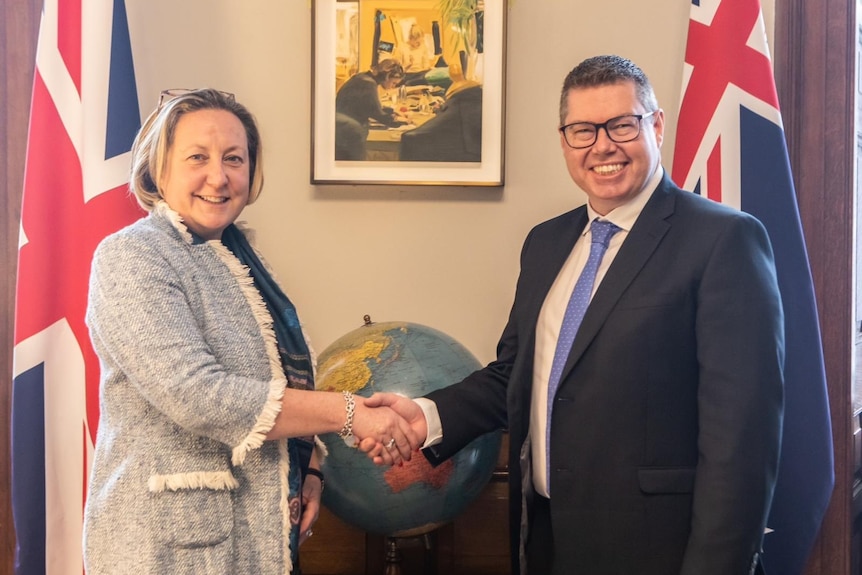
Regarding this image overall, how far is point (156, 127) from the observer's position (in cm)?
158

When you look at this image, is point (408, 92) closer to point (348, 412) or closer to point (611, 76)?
point (611, 76)

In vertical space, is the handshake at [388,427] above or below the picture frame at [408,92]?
below

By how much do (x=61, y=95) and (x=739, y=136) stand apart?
85.0 inches

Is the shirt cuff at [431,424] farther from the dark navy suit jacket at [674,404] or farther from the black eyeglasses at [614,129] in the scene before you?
the black eyeglasses at [614,129]

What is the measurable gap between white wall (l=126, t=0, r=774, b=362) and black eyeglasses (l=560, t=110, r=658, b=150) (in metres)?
1.08

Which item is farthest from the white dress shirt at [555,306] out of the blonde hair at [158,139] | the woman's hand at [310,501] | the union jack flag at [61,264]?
the union jack flag at [61,264]

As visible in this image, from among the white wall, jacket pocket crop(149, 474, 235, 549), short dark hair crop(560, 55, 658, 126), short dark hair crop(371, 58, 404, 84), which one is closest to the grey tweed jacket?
jacket pocket crop(149, 474, 235, 549)

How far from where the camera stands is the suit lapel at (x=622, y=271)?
5.16 ft

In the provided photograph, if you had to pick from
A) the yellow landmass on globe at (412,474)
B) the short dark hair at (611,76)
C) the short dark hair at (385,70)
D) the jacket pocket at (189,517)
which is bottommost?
the yellow landmass on globe at (412,474)

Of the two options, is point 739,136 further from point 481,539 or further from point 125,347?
point 125,347

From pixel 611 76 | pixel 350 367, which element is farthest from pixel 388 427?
pixel 611 76

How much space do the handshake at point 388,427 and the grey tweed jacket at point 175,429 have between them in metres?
0.27

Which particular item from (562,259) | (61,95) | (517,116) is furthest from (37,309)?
(517,116)

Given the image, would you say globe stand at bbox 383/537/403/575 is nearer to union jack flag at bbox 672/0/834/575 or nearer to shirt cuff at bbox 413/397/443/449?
shirt cuff at bbox 413/397/443/449
